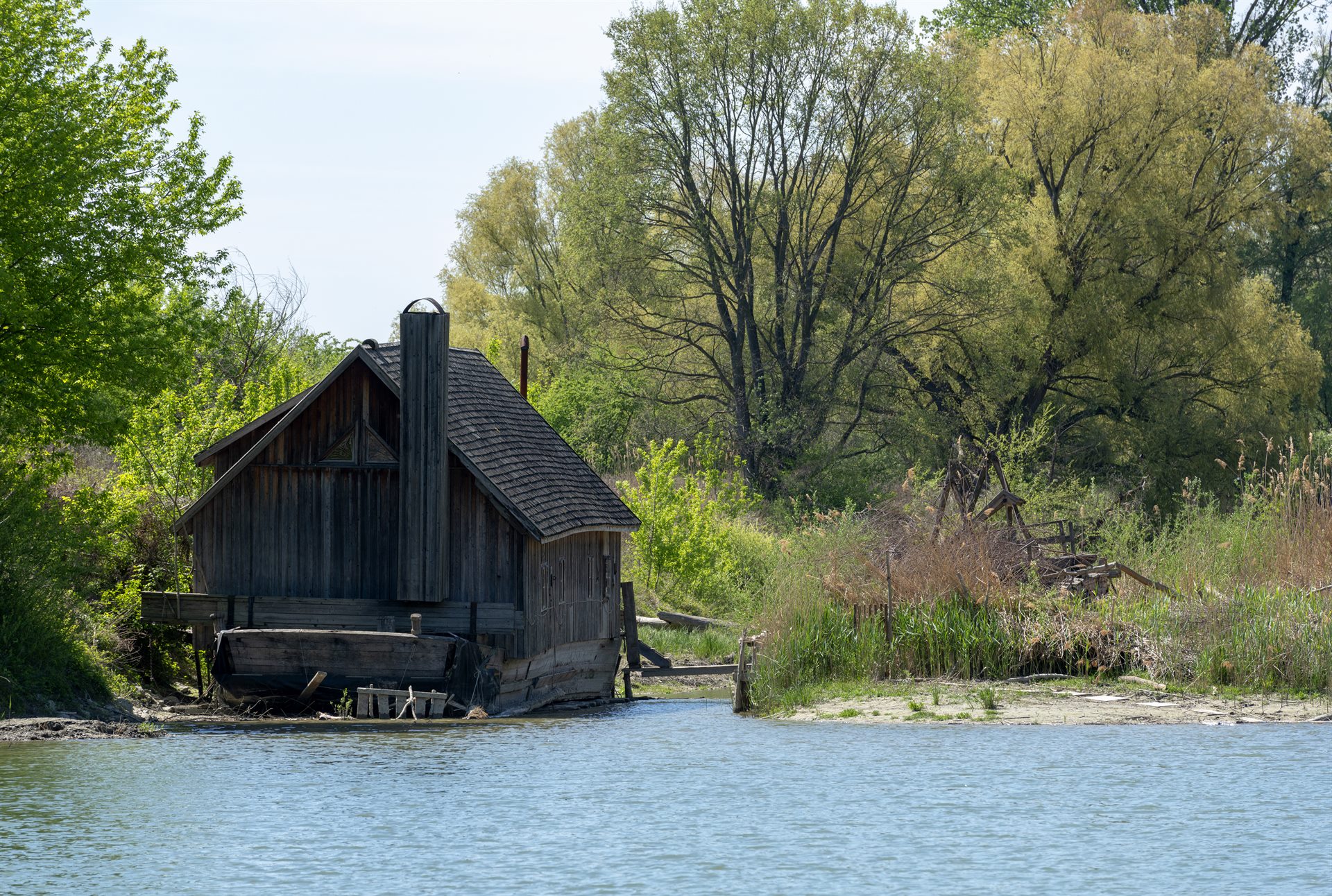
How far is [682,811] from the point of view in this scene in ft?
52.2

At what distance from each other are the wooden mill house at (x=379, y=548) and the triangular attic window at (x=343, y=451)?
0.02 meters

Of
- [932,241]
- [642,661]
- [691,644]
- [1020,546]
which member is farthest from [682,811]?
[932,241]

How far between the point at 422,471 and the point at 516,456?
3045mm

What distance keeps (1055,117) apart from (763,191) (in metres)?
8.65

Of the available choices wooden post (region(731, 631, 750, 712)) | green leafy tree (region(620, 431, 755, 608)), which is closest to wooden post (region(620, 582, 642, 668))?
wooden post (region(731, 631, 750, 712))

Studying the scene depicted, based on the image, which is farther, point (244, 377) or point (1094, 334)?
point (1094, 334)

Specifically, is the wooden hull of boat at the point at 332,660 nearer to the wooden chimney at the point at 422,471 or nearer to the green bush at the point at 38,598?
the wooden chimney at the point at 422,471

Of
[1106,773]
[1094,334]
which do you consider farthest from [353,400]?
[1094,334]

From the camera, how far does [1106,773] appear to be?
17.5 metres

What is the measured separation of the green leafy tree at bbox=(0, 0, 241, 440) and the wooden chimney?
4.77 meters

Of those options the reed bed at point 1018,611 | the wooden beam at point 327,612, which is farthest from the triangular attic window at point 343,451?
the reed bed at point 1018,611

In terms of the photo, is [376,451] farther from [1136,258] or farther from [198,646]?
[1136,258]

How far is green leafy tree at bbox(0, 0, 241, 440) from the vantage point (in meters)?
23.9

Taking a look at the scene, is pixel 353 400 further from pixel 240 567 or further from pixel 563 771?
pixel 563 771
